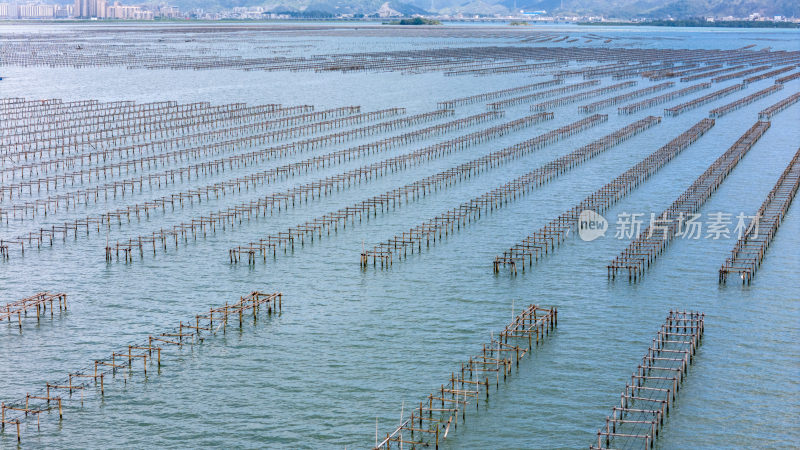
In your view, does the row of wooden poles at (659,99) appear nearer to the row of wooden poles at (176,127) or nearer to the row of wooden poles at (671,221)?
the row of wooden poles at (671,221)

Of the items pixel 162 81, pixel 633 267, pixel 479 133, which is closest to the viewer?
pixel 633 267

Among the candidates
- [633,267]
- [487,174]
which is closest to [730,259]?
[633,267]

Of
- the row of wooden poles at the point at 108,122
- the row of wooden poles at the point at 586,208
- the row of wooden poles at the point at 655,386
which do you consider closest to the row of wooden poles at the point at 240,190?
the row of wooden poles at the point at 586,208

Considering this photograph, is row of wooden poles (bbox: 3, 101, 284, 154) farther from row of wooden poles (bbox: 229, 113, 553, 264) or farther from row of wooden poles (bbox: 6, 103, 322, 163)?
row of wooden poles (bbox: 229, 113, 553, 264)

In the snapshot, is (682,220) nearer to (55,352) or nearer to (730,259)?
(730,259)

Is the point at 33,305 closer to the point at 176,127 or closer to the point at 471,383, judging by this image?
the point at 471,383

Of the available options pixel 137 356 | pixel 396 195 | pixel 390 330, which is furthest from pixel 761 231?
pixel 137 356

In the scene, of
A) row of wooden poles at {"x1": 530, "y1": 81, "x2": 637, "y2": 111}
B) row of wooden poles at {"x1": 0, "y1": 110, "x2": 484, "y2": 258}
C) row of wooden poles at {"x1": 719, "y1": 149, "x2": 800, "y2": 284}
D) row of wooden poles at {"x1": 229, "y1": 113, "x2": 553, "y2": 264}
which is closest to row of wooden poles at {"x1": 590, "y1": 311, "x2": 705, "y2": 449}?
row of wooden poles at {"x1": 719, "y1": 149, "x2": 800, "y2": 284}
